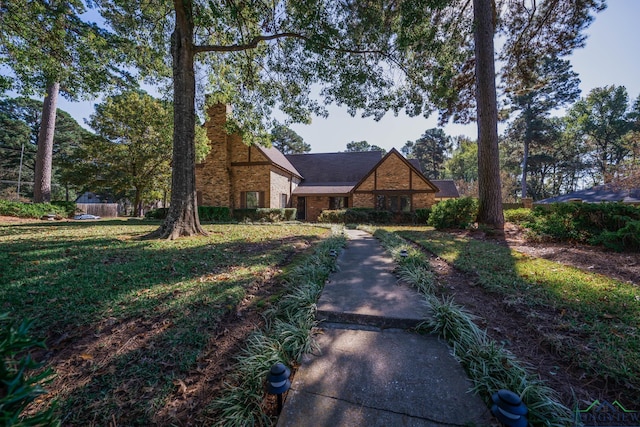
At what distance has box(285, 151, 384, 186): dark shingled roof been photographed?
69.8 ft

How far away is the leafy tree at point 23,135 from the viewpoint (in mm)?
27172

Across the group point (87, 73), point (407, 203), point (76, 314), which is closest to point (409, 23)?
point (76, 314)

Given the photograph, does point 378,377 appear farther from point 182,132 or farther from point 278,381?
point 182,132

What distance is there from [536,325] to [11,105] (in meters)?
49.5

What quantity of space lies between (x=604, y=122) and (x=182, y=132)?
1658 inches

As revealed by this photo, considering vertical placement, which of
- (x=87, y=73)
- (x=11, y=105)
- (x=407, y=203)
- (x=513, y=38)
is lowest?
(x=407, y=203)

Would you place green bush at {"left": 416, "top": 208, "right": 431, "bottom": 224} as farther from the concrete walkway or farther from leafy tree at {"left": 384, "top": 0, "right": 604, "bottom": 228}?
the concrete walkway

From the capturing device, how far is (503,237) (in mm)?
7301

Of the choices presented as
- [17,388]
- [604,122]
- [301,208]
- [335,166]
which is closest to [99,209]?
[301,208]

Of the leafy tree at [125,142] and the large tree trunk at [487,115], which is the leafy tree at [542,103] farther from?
the leafy tree at [125,142]

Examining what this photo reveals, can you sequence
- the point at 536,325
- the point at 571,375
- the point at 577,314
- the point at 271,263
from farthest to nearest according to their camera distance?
the point at 271,263, the point at 577,314, the point at 536,325, the point at 571,375

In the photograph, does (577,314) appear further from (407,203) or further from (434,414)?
(407,203)

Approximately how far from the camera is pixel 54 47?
7090mm

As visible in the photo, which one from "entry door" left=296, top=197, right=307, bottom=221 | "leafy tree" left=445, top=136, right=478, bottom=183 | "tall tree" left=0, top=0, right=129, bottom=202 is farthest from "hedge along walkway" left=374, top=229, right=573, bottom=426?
"leafy tree" left=445, top=136, right=478, bottom=183
